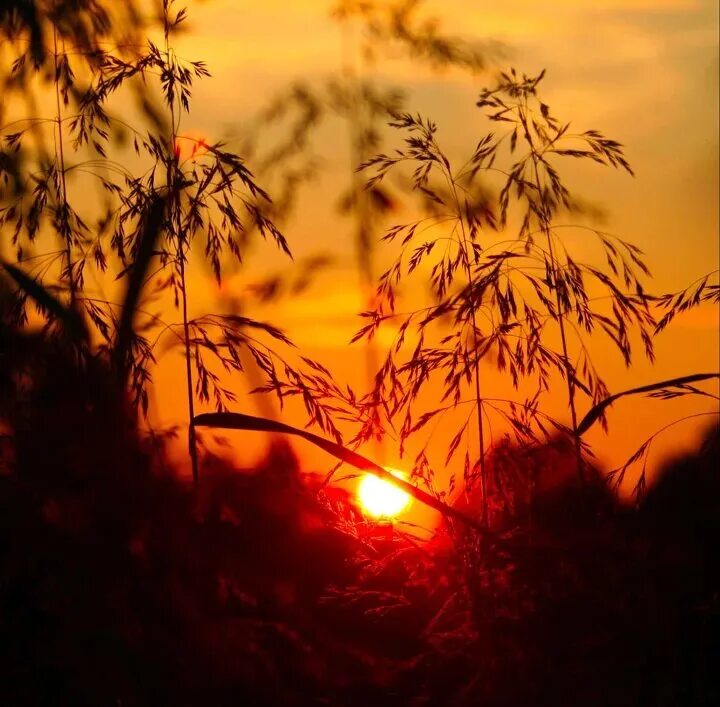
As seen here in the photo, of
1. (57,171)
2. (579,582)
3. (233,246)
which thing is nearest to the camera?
(579,582)

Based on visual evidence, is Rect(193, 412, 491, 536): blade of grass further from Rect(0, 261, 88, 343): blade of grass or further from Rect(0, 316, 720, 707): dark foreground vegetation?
Rect(0, 261, 88, 343): blade of grass

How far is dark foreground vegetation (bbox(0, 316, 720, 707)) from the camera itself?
7.37 ft

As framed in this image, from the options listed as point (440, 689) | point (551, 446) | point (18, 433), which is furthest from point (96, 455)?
point (551, 446)

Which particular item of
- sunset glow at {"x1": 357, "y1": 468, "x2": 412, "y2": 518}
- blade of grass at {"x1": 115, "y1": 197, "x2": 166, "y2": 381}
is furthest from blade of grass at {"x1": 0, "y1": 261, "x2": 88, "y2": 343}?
sunset glow at {"x1": 357, "y1": 468, "x2": 412, "y2": 518}

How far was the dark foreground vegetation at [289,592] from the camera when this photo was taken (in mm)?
2246

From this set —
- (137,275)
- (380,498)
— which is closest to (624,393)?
(380,498)

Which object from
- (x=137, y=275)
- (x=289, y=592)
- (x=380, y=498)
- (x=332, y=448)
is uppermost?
(x=137, y=275)

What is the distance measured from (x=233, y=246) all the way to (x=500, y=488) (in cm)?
82

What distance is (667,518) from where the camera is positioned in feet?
8.41

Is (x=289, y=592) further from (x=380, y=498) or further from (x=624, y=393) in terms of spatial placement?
(x=624, y=393)

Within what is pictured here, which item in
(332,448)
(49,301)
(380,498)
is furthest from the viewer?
(380,498)

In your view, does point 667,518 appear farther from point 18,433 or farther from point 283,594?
point 18,433

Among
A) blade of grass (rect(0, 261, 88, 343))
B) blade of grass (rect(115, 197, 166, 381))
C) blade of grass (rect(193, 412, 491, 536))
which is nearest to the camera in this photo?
blade of grass (rect(0, 261, 88, 343))

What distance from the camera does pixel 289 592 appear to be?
7.93ft
